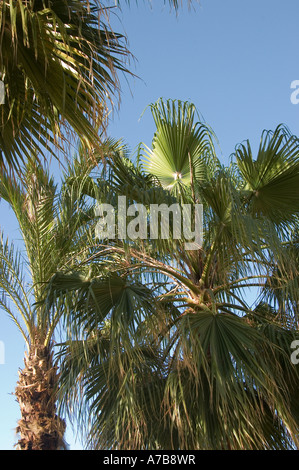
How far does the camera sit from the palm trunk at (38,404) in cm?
603

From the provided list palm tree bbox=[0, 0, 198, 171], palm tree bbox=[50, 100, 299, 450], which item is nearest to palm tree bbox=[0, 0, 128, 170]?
palm tree bbox=[0, 0, 198, 171]

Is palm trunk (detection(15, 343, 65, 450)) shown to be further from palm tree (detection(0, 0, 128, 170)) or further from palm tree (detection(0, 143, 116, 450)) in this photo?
palm tree (detection(0, 0, 128, 170))

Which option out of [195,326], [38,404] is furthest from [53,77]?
[38,404]

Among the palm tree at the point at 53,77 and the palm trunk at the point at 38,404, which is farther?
the palm trunk at the point at 38,404

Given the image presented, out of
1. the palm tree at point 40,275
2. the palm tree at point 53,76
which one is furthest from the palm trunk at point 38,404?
the palm tree at point 53,76

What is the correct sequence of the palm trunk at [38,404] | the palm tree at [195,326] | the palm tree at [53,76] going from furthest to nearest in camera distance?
the palm trunk at [38,404]
the palm tree at [195,326]
the palm tree at [53,76]

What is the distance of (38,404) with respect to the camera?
6.16 m

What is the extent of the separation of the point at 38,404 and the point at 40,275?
1525 mm

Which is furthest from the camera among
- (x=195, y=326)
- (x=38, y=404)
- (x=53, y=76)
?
(x=38, y=404)

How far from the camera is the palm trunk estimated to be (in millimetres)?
6031

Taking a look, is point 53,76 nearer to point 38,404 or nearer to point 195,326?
point 195,326

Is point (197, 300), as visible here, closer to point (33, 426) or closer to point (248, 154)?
point (248, 154)

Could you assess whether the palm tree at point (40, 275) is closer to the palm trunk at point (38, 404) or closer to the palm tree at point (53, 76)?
the palm trunk at point (38, 404)
